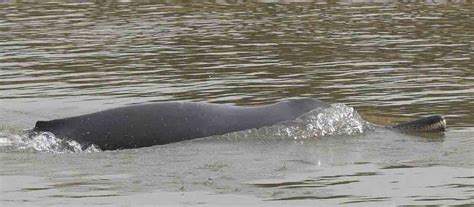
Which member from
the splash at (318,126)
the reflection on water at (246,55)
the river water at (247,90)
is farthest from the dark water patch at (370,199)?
the reflection on water at (246,55)

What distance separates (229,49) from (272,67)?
2.24 metres

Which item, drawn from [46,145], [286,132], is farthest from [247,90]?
[46,145]

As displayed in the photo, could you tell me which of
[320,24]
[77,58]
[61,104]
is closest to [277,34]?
[320,24]

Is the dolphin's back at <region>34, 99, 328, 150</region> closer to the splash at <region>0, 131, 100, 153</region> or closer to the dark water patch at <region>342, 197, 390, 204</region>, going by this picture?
the splash at <region>0, 131, 100, 153</region>

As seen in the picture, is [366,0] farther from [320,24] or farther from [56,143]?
[56,143]

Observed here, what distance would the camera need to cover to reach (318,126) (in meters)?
12.8

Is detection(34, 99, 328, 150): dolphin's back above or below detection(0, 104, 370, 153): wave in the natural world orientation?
above

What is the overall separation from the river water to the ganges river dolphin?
5.3 inches

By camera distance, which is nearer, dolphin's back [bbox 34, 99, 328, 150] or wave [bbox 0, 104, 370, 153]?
wave [bbox 0, 104, 370, 153]

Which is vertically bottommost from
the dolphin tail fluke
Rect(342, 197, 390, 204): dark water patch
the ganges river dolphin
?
the dolphin tail fluke

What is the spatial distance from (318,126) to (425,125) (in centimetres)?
102

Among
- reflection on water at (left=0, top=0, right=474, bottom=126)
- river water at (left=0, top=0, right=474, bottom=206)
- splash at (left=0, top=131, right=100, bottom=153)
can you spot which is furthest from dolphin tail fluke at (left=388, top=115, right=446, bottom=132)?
splash at (left=0, top=131, right=100, bottom=153)

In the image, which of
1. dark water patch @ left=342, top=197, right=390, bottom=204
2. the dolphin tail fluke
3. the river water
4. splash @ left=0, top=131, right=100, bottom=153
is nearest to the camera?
dark water patch @ left=342, top=197, right=390, bottom=204

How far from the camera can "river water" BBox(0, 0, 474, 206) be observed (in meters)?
10.3
